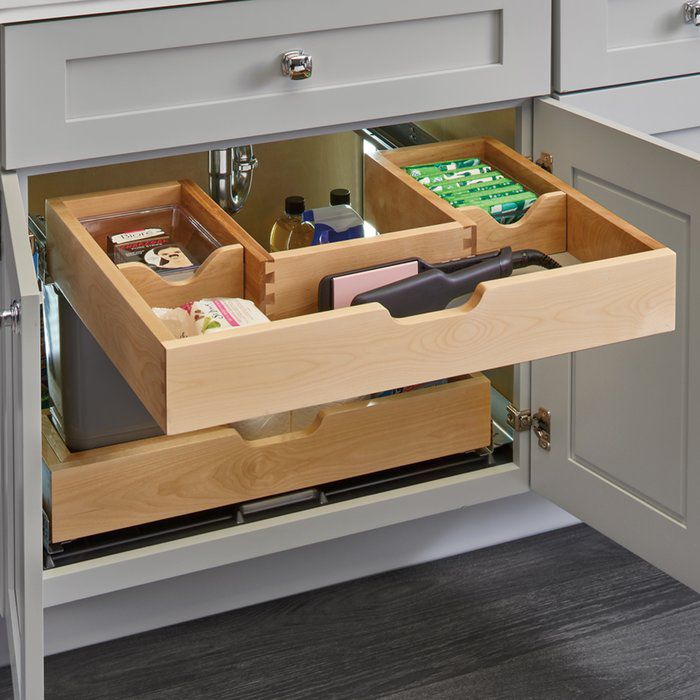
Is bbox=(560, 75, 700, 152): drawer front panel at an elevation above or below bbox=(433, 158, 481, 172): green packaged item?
above

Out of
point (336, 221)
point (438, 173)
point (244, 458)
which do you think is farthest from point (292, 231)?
point (244, 458)

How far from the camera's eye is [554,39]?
1.63 meters

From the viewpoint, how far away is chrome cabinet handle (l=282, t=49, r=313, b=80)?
57.7 inches

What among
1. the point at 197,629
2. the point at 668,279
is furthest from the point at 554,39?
the point at 197,629

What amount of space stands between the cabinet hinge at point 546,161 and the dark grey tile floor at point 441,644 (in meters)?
0.63

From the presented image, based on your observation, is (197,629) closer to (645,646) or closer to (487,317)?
(645,646)

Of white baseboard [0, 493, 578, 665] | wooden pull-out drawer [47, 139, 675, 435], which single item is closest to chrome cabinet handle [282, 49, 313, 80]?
wooden pull-out drawer [47, 139, 675, 435]

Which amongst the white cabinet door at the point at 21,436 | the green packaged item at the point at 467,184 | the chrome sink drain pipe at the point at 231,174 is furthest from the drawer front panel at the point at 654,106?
the white cabinet door at the point at 21,436

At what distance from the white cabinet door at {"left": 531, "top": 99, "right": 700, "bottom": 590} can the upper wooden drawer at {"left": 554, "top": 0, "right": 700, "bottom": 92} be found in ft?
0.24

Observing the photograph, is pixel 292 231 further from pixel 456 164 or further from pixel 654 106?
pixel 654 106

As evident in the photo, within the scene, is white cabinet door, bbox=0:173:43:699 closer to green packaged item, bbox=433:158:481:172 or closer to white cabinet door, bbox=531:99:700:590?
green packaged item, bbox=433:158:481:172

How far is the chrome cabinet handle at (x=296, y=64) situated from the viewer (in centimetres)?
147

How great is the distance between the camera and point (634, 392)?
5.19 ft

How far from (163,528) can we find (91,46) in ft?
2.10
